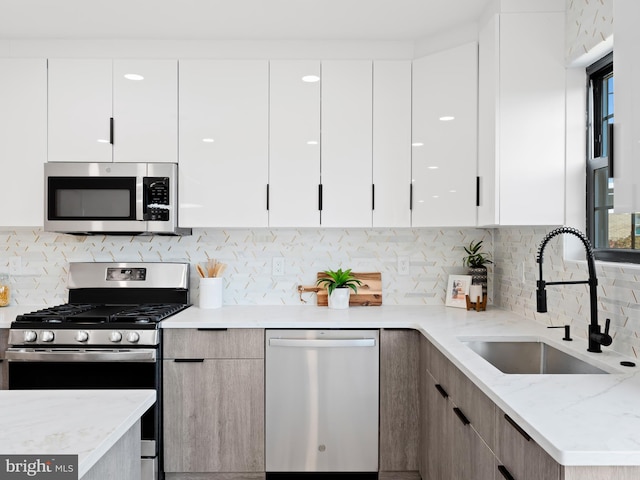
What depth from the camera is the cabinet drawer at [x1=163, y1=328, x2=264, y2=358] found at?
2.37m

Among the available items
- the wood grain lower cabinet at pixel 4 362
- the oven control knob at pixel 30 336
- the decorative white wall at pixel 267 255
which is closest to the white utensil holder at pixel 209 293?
the decorative white wall at pixel 267 255

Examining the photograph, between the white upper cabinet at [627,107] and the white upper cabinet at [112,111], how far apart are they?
2176 mm

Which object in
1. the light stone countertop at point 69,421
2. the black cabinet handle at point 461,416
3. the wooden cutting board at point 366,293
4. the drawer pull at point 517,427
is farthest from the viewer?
the wooden cutting board at point 366,293

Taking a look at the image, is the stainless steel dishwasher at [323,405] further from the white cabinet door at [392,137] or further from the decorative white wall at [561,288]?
the decorative white wall at [561,288]

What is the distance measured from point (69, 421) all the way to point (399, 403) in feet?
5.76

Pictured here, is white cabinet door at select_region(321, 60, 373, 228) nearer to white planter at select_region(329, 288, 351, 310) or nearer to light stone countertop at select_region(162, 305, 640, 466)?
white planter at select_region(329, 288, 351, 310)

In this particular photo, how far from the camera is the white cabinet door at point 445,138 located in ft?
7.89

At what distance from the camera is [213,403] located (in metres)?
2.38

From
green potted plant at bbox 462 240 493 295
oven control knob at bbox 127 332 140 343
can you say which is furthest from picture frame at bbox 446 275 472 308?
oven control knob at bbox 127 332 140 343

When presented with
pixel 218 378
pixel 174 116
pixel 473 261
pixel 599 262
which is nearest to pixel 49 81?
pixel 174 116

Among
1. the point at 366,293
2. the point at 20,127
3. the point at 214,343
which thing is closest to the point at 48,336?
the point at 214,343

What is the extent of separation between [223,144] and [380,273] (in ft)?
4.15

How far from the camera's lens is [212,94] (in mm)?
2619

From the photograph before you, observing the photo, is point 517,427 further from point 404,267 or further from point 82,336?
point 82,336
